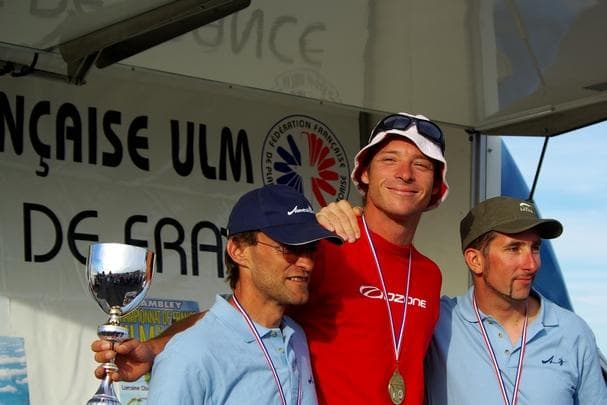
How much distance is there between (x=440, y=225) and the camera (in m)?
Answer: 5.96

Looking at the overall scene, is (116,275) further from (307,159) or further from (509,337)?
(307,159)

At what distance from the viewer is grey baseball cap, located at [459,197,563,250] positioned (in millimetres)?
3449

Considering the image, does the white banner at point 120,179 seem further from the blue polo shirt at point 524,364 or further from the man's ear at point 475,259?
the blue polo shirt at point 524,364

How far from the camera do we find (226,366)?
2775 millimetres

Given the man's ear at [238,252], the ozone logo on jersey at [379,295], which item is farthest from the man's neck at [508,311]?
the man's ear at [238,252]

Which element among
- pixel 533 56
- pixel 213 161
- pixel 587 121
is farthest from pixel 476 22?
pixel 213 161

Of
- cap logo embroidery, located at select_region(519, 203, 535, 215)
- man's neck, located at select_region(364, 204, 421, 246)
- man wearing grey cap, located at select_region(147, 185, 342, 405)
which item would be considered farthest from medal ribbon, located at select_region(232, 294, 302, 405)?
cap logo embroidery, located at select_region(519, 203, 535, 215)

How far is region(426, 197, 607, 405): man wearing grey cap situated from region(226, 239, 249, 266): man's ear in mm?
796

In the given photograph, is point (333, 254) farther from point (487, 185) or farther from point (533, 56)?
point (487, 185)

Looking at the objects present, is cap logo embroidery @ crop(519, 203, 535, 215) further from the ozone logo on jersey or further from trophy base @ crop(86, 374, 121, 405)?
trophy base @ crop(86, 374, 121, 405)

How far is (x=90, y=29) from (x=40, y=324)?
4.20 feet

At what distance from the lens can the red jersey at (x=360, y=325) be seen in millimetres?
3172

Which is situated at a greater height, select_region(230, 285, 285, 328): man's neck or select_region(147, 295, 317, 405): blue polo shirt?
select_region(230, 285, 285, 328): man's neck

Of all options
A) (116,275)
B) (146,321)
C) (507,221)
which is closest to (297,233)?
(116,275)
